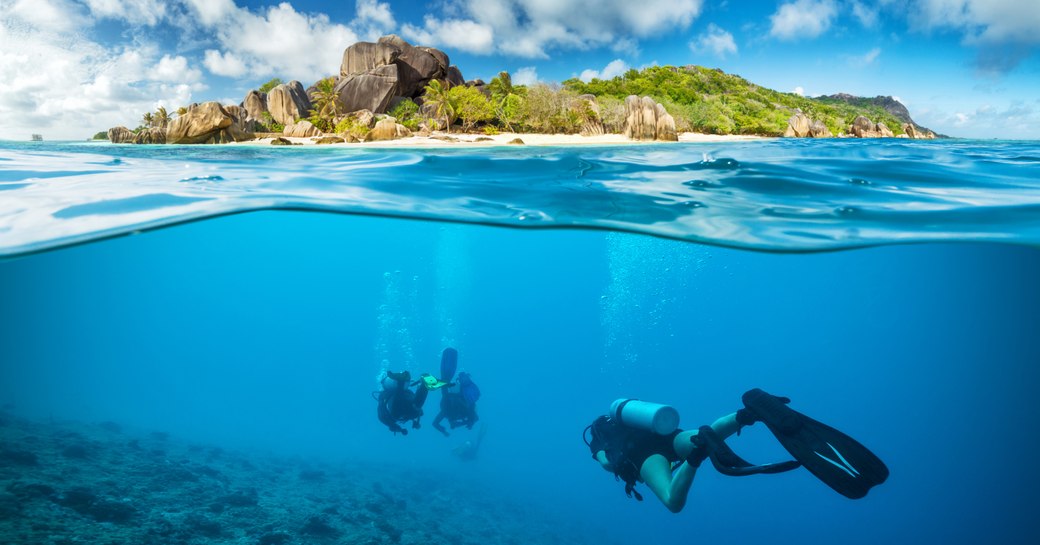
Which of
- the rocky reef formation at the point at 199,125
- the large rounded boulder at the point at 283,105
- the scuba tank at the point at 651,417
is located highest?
the large rounded boulder at the point at 283,105

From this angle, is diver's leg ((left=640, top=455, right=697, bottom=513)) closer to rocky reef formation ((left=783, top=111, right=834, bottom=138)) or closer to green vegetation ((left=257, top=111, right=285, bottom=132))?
green vegetation ((left=257, top=111, right=285, bottom=132))

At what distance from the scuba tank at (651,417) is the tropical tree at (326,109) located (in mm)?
48299

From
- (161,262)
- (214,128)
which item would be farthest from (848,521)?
(214,128)

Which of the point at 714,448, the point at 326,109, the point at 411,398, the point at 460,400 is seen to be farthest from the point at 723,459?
the point at 326,109

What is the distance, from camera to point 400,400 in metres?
9.73

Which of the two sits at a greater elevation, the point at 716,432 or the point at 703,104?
the point at 703,104

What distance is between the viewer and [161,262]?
22.8m

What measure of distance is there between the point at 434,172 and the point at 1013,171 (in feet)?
34.0

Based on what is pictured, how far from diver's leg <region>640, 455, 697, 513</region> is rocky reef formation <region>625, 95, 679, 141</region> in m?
33.7

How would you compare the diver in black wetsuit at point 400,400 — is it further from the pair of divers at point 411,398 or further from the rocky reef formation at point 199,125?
the rocky reef formation at point 199,125

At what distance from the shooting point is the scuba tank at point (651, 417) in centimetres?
580

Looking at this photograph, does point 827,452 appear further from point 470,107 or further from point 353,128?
point 470,107

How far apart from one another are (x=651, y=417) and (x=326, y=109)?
54.4 m

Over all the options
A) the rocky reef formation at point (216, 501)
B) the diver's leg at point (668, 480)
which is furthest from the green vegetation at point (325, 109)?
the diver's leg at point (668, 480)
